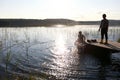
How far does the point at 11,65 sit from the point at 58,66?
2.88m

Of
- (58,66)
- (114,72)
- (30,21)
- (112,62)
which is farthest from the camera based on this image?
(30,21)

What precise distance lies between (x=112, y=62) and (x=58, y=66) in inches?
143

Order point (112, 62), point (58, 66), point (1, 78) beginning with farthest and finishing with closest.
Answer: point (112, 62)
point (58, 66)
point (1, 78)

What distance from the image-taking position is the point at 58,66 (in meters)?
15.5

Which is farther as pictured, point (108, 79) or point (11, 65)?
point (11, 65)

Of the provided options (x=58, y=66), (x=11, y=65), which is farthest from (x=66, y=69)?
(x=11, y=65)

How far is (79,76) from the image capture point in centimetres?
1280

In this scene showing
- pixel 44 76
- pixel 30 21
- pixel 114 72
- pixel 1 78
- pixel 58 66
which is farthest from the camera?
pixel 30 21

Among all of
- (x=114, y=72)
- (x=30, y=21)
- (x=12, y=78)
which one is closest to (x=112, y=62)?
(x=114, y=72)

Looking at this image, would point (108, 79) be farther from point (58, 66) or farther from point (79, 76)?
point (58, 66)

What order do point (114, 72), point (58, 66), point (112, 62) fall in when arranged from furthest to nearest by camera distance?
point (112, 62)
point (58, 66)
point (114, 72)

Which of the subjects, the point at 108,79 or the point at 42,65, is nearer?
the point at 108,79

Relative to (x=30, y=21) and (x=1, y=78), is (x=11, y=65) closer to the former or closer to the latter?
(x=1, y=78)

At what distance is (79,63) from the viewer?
53.7 ft
